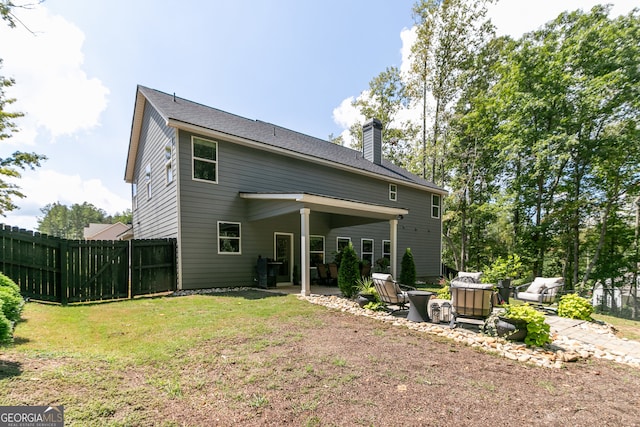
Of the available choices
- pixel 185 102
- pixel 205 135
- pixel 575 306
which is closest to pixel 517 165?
pixel 575 306

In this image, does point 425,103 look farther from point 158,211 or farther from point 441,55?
point 158,211

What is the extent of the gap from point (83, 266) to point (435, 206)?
16253mm

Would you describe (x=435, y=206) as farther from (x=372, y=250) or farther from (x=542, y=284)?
(x=542, y=284)

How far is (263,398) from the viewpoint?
2.54m

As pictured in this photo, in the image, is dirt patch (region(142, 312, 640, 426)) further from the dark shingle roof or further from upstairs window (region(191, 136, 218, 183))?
the dark shingle roof

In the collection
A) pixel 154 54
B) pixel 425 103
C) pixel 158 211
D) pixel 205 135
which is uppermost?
pixel 425 103

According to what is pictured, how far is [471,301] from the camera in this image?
4.94 m

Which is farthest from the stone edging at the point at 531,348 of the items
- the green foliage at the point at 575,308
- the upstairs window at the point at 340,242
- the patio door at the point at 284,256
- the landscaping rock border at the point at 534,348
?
the upstairs window at the point at 340,242

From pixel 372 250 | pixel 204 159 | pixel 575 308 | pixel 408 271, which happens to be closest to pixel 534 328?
pixel 575 308

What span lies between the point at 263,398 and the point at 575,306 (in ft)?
24.1

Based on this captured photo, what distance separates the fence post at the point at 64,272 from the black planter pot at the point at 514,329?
9.16 m

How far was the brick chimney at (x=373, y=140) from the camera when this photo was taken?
15.9 metres

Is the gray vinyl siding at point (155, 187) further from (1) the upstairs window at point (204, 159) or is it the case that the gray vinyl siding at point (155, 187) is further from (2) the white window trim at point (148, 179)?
(1) the upstairs window at point (204, 159)

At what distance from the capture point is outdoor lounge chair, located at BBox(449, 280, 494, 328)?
483 centimetres
